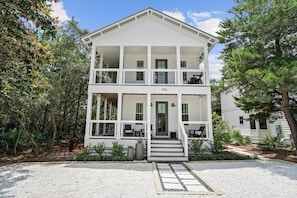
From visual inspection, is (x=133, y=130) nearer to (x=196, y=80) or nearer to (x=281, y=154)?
(x=196, y=80)

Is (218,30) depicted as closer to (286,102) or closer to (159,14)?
(159,14)

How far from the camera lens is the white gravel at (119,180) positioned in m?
4.93

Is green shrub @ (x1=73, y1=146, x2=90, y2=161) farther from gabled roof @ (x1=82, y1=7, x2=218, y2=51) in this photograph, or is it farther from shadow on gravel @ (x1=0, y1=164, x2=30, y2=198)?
gabled roof @ (x1=82, y1=7, x2=218, y2=51)

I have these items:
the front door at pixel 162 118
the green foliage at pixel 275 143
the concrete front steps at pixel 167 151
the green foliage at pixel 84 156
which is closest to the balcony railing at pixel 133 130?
the front door at pixel 162 118

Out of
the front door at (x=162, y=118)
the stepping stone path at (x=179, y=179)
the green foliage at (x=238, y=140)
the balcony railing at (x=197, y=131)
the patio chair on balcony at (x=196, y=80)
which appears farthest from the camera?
the green foliage at (x=238, y=140)

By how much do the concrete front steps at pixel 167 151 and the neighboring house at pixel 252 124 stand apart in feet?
19.3

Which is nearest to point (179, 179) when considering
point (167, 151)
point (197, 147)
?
point (167, 151)

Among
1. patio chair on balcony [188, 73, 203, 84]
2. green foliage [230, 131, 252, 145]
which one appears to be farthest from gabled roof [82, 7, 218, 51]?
green foliage [230, 131, 252, 145]

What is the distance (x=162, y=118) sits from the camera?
13.1 meters

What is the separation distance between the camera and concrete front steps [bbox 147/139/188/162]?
30.3 feet

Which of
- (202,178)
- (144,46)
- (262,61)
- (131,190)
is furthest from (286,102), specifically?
(131,190)

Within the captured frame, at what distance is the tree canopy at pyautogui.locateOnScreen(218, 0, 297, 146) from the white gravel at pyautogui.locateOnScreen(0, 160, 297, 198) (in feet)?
13.1

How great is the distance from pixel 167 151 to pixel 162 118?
3691 millimetres

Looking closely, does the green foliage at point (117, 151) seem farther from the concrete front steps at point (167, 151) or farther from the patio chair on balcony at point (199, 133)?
the patio chair on balcony at point (199, 133)
